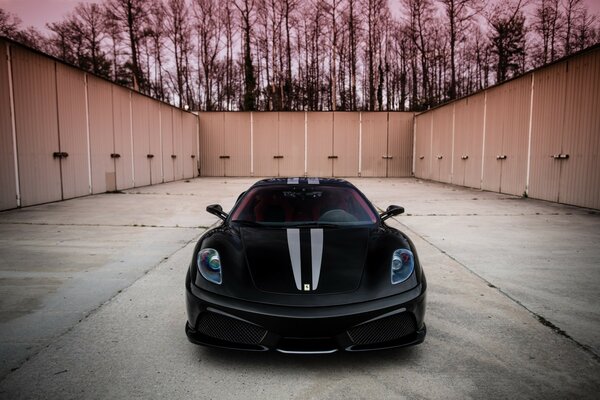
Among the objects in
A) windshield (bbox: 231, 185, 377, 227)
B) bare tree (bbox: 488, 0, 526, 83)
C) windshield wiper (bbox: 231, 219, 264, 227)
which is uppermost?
bare tree (bbox: 488, 0, 526, 83)

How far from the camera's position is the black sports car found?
202 centimetres

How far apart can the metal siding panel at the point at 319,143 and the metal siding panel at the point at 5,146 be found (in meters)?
17.7

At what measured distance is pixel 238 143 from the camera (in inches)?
1006

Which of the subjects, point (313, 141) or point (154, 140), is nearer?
point (154, 140)

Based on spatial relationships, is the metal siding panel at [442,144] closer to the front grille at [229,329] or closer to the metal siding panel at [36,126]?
the metal siding panel at [36,126]

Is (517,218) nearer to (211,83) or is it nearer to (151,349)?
(151,349)

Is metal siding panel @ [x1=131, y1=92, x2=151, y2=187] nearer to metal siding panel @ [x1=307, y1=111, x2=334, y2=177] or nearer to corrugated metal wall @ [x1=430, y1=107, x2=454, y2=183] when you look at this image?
metal siding panel @ [x1=307, y1=111, x2=334, y2=177]

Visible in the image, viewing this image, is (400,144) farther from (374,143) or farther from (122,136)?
(122,136)

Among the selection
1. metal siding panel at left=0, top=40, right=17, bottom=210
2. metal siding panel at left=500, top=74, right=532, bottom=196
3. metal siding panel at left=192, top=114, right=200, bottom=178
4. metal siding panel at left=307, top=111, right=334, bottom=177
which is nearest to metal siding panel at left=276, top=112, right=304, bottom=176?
metal siding panel at left=307, top=111, right=334, bottom=177

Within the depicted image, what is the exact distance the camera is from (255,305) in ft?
6.78

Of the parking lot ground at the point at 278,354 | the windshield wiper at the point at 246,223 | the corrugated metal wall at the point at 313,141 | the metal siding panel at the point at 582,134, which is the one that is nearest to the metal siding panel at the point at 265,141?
the corrugated metal wall at the point at 313,141

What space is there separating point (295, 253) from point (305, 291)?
40cm

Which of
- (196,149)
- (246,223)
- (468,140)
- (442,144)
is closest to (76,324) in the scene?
(246,223)

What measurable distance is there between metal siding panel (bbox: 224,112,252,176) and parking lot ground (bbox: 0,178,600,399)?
19.9m
